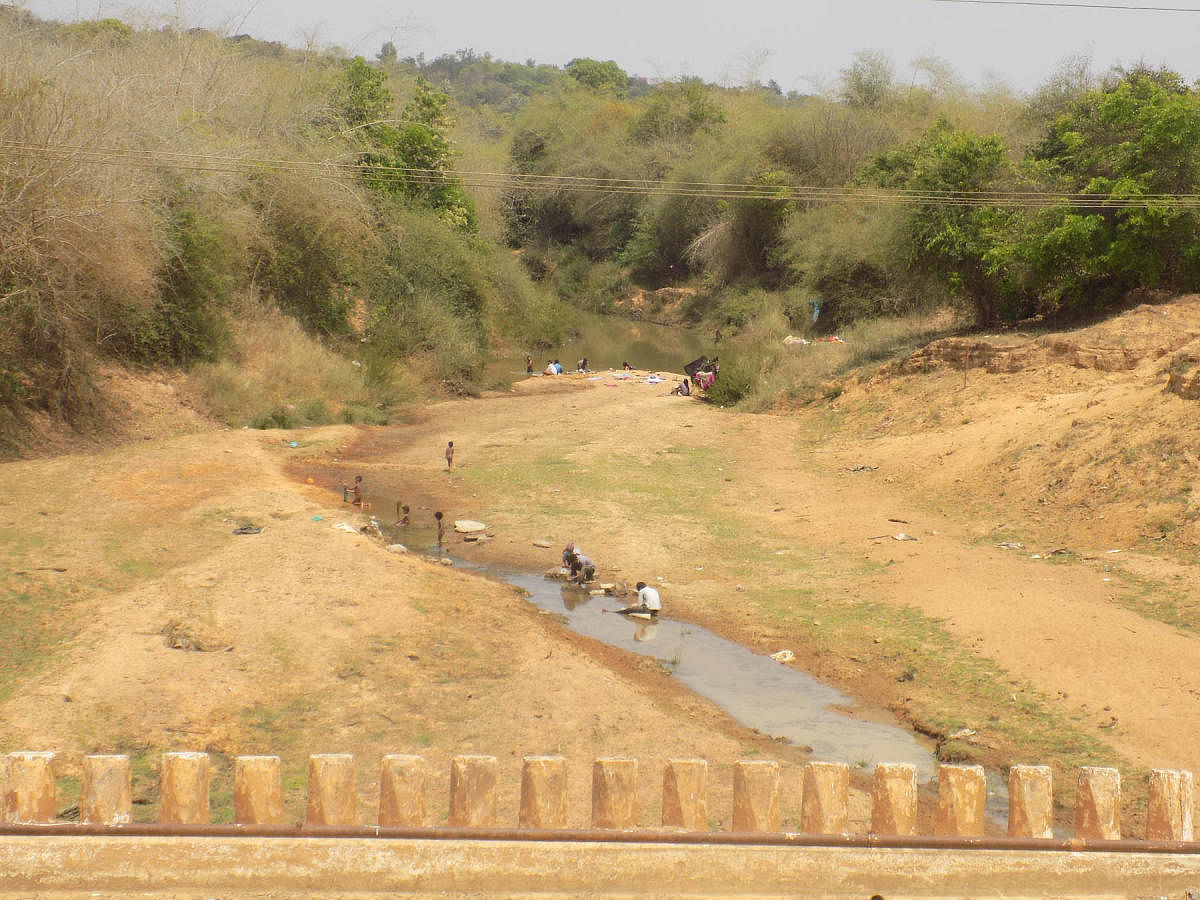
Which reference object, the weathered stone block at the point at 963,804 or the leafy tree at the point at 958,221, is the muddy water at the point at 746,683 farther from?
the leafy tree at the point at 958,221

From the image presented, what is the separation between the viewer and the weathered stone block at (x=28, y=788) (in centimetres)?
366

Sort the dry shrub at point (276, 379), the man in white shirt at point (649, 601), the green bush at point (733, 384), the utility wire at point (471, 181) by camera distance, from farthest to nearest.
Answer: the green bush at point (733, 384) < the dry shrub at point (276, 379) < the utility wire at point (471, 181) < the man in white shirt at point (649, 601)

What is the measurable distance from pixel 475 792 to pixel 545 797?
8.7 inches

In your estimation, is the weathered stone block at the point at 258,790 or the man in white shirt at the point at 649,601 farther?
the man in white shirt at the point at 649,601

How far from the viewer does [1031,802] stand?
3.72 m

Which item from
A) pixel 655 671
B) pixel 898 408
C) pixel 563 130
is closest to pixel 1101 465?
pixel 898 408

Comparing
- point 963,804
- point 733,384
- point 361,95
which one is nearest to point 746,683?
point 963,804

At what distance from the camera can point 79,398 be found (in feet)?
62.3

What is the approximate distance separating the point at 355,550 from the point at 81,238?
26.4 ft

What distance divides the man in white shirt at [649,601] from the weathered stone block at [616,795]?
8.81m

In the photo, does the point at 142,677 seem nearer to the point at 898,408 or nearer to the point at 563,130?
the point at 898,408

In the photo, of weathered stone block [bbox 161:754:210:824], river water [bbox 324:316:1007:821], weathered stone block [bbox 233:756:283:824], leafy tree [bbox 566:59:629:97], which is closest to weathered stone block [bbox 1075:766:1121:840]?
weathered stone block [bbox 233:756:283:824]

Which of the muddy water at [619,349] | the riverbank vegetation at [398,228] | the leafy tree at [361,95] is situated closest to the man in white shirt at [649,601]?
the riverbank vegetation at [398,228]

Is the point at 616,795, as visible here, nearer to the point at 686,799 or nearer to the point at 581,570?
the point at 686,799
